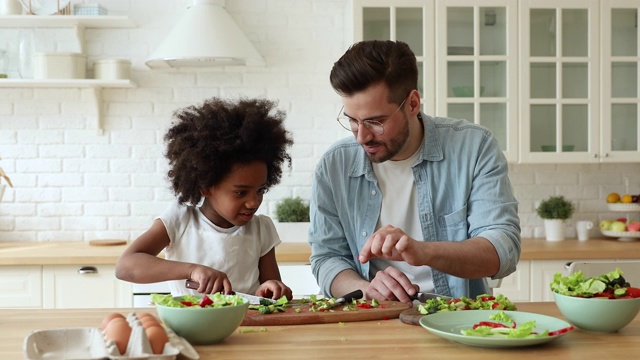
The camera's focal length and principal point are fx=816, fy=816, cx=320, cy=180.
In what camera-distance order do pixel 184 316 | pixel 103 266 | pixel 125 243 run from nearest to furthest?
pixel 184 316 → pixel 103 266 → pixel 125 243

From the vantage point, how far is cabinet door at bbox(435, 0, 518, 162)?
13.4ft

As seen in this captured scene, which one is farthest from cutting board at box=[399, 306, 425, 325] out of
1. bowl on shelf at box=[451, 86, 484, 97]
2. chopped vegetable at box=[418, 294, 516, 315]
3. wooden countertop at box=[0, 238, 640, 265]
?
bowl on shelf at box=[451, 86, 484, 97]

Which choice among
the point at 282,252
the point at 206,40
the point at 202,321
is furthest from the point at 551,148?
the point at 202,321

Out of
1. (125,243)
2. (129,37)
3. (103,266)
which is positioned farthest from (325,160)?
(129,37)

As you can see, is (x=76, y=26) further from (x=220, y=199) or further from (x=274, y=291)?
(x=274, y=291)

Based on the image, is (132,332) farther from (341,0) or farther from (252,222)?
(341,0)

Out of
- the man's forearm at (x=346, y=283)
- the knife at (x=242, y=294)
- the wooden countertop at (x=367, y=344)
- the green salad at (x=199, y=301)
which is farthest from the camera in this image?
the man's forearm at (x=346, y=283)

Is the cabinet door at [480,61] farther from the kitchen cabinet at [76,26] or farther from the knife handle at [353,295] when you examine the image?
the knife handle at [353,295]

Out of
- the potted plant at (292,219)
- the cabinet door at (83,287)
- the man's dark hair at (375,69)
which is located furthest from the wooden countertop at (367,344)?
the potted plant at (292,219)

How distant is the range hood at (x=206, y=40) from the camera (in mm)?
3916

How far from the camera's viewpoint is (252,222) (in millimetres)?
2525

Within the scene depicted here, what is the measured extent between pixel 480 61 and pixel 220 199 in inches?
86.4

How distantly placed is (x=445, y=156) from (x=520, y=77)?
1.85 meters

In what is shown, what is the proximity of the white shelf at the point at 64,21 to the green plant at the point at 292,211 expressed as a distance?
1231 mm
